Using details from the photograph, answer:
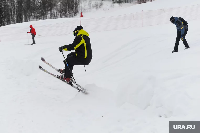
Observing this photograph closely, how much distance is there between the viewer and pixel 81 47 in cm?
574

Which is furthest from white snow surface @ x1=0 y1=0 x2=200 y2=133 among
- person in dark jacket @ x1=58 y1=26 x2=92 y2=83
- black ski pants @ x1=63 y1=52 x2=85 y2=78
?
person in dark jacket @ x1=58 y1=26 x2=92 y2=83

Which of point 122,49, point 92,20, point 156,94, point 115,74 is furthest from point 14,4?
point 156,94

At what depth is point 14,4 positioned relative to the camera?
→ 54.1 m

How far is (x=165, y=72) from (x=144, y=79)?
779 millimetres

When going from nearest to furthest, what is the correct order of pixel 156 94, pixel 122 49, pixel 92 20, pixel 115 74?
pixel 156 94 < pixel 115 74 < pixel 122 49 < pixel 92 20

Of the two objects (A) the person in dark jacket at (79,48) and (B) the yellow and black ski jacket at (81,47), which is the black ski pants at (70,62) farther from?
(B) the yellow and black ski jacket at (81,47)

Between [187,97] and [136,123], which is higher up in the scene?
[187,97]

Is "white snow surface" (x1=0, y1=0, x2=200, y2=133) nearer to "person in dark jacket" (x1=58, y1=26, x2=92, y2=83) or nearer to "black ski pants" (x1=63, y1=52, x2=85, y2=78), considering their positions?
"black ski pants" (x1=63, y1=52, x2=85, y2=78)

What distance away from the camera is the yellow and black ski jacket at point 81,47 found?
223 inches

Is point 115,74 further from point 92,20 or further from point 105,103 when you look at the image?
point 92,20

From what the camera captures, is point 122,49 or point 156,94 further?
point 122,49

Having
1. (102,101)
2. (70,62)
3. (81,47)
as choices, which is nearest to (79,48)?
(81,47)

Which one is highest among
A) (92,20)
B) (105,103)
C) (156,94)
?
(92,20)

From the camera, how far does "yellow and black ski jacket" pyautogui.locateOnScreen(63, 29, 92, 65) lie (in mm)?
5652
